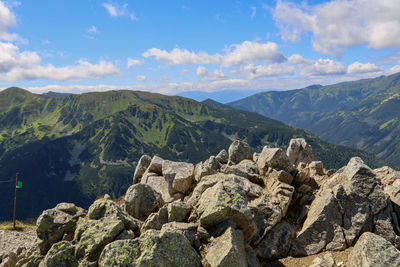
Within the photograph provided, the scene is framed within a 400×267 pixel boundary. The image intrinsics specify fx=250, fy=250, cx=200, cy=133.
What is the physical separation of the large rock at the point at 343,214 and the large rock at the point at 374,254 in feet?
11.7

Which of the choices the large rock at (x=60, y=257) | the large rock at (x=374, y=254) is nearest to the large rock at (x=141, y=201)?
the large rock at (x=60, y=257)

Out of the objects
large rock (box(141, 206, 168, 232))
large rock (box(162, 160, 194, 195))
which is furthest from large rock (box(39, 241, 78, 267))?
large rock (box(162, 160, 194, 195))

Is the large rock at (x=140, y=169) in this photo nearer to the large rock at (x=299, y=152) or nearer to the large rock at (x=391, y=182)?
the large rock at (x=299, y=152)

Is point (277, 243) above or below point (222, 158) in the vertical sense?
below

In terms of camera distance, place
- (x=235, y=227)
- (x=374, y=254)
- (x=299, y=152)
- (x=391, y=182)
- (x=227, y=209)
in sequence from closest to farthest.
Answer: (x=374, y=254)
(x=227, y=209)
(x=235, y=227)
(x=391, y=182)
(x=299, y=152)

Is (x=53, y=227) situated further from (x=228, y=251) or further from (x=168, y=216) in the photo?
(x=228, y=251)

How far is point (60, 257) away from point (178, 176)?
1358cm

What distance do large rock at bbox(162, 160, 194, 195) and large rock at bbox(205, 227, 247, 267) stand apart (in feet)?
38.0

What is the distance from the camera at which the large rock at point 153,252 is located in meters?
14.1

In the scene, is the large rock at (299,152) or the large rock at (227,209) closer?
the large rock at (227,209)

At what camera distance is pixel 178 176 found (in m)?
27.5

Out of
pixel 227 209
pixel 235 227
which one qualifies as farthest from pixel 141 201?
pixel 235 227

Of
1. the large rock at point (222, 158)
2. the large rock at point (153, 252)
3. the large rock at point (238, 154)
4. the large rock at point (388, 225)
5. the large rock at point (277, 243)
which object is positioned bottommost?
the large rock at point (277, 243)

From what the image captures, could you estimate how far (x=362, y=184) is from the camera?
20156 millimetres
